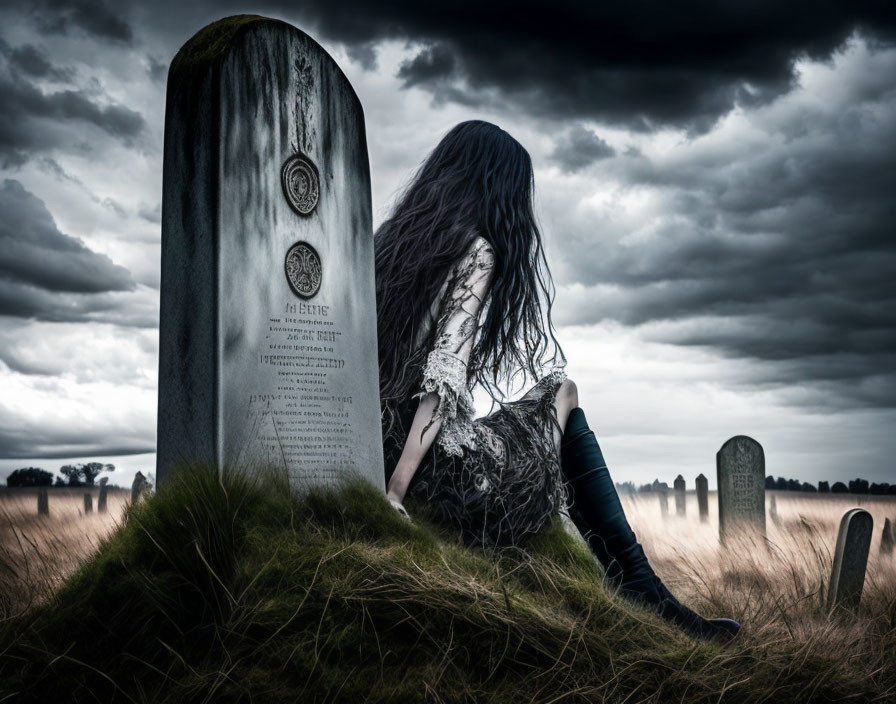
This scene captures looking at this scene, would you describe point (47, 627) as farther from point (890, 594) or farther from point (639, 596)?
point (890, 594)

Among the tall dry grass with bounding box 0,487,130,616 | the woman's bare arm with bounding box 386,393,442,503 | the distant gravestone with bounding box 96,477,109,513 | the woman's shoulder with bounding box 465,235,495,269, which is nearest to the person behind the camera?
the tall dry grass with bounding box 0,487,130,616

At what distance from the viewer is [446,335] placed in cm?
404

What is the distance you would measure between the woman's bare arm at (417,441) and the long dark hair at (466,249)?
1.16ft

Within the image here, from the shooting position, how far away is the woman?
3.98 m

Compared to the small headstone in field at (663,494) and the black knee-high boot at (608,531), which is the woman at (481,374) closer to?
the black knee-high boot at (608,531)

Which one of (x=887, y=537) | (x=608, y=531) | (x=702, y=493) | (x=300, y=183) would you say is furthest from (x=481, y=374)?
(x=702, y=493)

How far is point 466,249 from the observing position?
432 centimetres

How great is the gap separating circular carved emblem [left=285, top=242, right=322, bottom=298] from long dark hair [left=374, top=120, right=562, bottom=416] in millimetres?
656

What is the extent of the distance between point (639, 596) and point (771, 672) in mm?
1085

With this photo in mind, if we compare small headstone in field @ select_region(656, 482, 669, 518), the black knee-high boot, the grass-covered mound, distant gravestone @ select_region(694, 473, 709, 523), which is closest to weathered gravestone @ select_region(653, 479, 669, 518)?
small headstone in field @ select_region(656, 482, 669, 518)

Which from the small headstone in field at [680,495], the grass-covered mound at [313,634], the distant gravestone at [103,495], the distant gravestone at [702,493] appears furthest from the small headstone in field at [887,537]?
the distant gravestone at [103,495]

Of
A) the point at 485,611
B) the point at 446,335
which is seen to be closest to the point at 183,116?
the point at 446,335

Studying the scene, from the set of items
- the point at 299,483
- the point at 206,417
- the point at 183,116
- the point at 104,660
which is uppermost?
the point at 183,116

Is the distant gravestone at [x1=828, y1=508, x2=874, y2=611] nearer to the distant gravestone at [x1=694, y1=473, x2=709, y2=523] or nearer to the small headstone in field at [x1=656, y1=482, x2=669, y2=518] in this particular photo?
the distant gravestone at [x1=694, y1=473, x2=709, y2=523]
